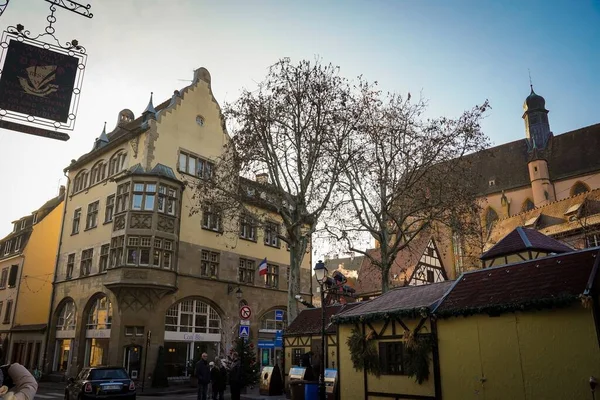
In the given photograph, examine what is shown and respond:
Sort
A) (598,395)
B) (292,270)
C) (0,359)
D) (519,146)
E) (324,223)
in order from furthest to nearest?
(519,146), (324,223), (292,270), (598,395), (0,359)

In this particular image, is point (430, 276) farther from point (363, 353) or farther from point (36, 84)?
point (36, 84)

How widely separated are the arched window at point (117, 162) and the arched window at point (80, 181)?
3.78m

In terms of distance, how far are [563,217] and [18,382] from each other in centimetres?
4856

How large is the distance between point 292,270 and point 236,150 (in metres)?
7.12

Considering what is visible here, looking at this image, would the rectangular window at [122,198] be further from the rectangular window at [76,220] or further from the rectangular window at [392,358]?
the rectangular window at [392,358]

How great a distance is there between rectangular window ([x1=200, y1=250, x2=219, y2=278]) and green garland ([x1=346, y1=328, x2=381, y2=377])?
712 inches

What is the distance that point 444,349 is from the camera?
13680 mm

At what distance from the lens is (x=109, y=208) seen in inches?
1259

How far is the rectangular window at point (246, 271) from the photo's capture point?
3578cm

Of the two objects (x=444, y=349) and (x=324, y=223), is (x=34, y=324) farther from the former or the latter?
(x=444, y=349)

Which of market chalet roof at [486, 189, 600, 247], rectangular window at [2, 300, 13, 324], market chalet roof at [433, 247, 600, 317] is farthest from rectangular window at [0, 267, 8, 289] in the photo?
market chalet roof at [486, 189, 600, 247]

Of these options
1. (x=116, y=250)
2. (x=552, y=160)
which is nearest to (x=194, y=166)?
(x=116, y=250)

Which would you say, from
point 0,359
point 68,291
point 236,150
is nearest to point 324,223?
point 236,150

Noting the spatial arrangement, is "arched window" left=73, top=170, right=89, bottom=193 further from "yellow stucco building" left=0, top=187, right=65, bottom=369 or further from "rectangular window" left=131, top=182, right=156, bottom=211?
"rectangular window" left=131, top=182, right=156, bottom=211
